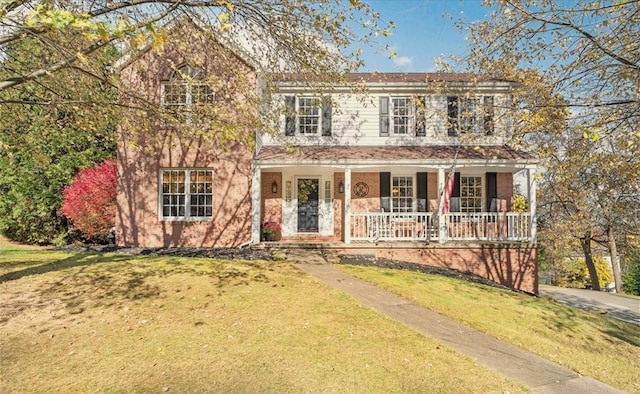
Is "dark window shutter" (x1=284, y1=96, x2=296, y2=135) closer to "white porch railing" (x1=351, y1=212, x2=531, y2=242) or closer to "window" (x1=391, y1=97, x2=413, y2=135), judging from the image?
"window" (x1=391, y1=97, x2=413, y2=135)

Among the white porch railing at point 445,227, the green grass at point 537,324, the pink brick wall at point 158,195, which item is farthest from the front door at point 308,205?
the green grass at point 537,324

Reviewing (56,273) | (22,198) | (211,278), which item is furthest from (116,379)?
(22,198)

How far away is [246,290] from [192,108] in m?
4.06

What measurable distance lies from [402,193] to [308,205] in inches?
151

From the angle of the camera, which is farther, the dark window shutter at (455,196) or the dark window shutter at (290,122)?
the dark window shutter at (290,122)

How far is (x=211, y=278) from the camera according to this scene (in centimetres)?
795

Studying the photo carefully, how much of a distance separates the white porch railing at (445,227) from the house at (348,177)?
0.05 m

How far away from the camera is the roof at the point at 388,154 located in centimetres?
1226

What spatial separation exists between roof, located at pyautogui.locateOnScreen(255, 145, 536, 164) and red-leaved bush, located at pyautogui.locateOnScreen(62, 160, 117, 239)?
603cm

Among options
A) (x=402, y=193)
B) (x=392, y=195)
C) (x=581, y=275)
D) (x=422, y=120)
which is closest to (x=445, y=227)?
(x=402, y=193)

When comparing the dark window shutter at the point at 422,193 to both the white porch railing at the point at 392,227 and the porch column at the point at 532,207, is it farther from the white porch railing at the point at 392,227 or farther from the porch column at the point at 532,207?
the porch column at the point at 532,207

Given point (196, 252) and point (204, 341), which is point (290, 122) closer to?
point (196, 252)

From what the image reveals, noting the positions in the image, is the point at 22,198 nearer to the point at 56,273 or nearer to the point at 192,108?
the point at 56,273

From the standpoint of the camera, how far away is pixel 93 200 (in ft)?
43.8
